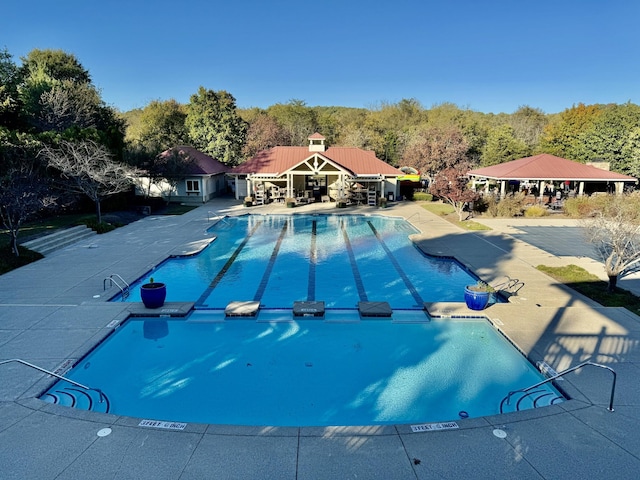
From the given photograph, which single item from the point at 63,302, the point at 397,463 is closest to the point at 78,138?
the point at 63,302

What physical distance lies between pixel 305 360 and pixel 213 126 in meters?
39.0

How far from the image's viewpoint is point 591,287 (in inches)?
502

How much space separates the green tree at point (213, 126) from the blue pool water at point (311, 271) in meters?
22.9

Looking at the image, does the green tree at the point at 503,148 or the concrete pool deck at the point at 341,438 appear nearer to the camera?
the concrete pool deck at the point at 341,438

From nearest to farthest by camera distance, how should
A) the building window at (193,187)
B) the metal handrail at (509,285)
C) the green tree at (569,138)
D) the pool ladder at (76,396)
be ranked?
the pool ladder at (76,396), the metal handrail at (509,285), the building window at (193,187), the green tree at (569,138)

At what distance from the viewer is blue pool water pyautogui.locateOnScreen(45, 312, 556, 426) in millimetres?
7223

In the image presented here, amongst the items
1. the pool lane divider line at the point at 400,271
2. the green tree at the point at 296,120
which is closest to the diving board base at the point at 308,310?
the pool lane divider line at the point at 400,271

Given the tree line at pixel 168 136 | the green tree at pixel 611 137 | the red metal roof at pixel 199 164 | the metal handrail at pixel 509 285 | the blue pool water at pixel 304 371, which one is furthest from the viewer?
the green tree at pixel 611 137

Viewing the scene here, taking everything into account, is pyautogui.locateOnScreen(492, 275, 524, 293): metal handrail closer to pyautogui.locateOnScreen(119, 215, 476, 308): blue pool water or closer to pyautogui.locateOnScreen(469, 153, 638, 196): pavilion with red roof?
pyautogui.locateOnScreen(119, 215, 476, 308): blue pool water

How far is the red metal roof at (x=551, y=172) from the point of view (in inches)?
1193

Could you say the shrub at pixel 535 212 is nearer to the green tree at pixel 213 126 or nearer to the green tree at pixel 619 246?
the green tree at pixel 619 246

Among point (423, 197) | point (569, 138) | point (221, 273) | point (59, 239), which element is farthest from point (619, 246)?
point (569, 138)

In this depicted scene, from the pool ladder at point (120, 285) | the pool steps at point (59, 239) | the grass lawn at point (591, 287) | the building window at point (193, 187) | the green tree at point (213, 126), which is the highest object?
the green tree at point (213, 126)

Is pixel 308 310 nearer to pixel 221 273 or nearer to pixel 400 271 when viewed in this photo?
Answer: pixel 221 273
